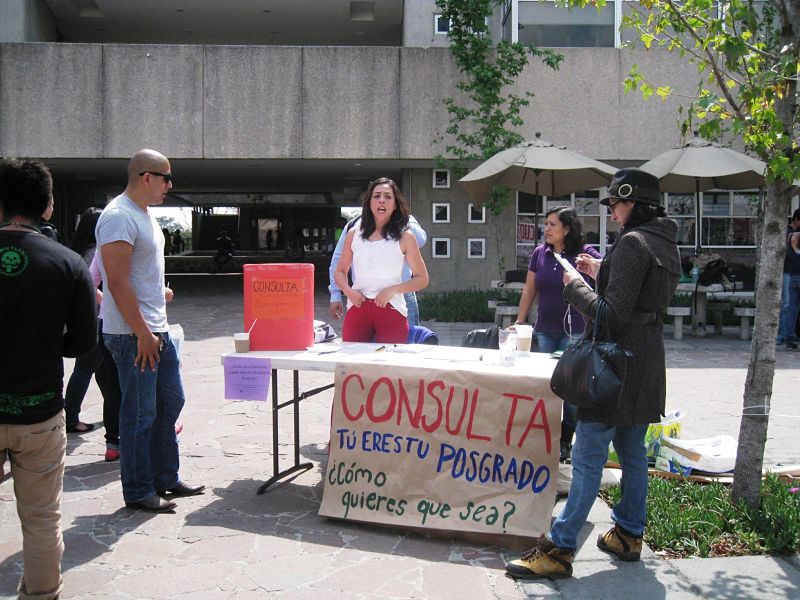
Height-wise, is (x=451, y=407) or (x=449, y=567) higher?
(x=451, y=407)

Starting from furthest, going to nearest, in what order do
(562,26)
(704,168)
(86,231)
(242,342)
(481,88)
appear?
(562,26), (481,88), (704,168), (86,231), (242,342)

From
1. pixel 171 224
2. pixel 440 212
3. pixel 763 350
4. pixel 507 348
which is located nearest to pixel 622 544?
pixel 507 348

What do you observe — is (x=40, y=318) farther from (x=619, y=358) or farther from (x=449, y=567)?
(x=619, y=358)

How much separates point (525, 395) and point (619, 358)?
733 mm

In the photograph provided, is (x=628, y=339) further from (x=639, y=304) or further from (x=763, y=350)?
(x=763, y=350)

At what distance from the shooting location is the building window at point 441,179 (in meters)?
16.7

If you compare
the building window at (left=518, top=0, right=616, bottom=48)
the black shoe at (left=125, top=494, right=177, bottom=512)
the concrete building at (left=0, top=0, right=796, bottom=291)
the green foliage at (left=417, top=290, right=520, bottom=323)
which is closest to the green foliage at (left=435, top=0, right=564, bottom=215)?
the concrete building at (left=0, top=0, right=796, bottom=291)

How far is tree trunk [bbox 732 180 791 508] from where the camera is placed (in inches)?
167

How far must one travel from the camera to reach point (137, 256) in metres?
4.30

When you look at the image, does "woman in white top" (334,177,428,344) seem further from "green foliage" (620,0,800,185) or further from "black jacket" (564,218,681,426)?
"black jacket" (564,218,681,426)

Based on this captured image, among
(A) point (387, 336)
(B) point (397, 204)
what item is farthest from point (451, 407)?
(B) point (397, 204)

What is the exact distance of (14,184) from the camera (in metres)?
3.16

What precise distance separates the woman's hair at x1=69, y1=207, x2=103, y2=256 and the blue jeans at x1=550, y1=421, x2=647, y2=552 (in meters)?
3.79

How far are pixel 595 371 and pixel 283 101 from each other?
13.0 meters
